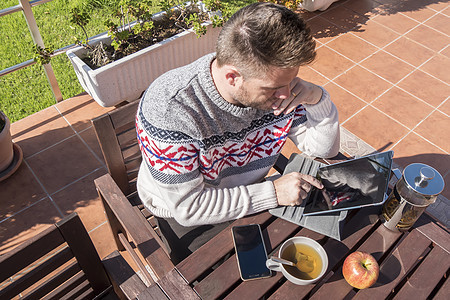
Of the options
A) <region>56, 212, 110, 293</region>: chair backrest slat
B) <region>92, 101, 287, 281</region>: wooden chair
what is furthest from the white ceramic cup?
<region>56, 212, 110, 293</region>: chair backrest slat

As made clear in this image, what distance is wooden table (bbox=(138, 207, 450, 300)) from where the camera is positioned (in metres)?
1.19

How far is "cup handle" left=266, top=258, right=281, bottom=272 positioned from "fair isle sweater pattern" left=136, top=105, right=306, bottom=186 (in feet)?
1.35

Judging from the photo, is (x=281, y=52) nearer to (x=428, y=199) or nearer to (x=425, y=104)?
(x=428, y=199)

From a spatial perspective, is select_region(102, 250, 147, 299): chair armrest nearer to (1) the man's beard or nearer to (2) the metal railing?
(1) the man's beard

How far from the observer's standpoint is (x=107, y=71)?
2627mm

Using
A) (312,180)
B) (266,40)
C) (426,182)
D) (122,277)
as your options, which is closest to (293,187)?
(312,180)

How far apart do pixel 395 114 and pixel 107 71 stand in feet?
8.05

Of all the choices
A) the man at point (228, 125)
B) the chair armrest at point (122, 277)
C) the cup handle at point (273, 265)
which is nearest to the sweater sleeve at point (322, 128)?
the man at point (228, 125)

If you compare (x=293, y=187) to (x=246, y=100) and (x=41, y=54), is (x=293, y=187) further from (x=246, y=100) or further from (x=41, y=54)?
(x=41, y=54)

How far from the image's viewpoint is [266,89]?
1.31 m

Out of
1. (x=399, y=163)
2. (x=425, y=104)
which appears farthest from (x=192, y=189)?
(x=425, y=104)

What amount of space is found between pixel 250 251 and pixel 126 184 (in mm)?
781

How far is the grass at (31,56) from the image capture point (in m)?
3.19

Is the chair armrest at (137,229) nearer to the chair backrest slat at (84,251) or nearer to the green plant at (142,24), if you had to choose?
the chair backrest slat at (84,251)
